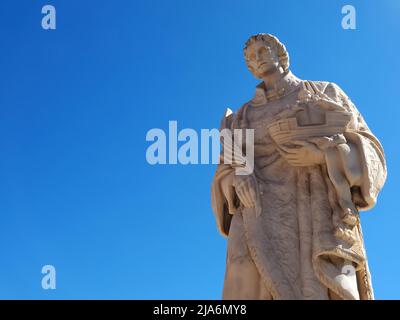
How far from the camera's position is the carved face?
918 centimetres

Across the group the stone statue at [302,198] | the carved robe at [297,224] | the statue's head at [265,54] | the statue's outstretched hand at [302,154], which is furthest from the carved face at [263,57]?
the statue's outstretched hand at [302,154]

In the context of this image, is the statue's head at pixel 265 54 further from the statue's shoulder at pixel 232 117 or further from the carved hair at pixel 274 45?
the statue's shoulder at pixel 232 117

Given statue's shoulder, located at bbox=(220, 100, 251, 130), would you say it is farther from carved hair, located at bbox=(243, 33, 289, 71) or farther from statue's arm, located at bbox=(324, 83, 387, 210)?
statue's arm, located at bbox=(324, 83, 387, 210)

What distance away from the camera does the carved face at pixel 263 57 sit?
918 centimetres

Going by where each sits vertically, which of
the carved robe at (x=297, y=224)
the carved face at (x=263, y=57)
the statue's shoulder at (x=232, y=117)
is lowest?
the carved robe at (x=297, y=224)

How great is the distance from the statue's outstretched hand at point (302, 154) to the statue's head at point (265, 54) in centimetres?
131

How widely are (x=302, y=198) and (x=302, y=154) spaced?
509mm

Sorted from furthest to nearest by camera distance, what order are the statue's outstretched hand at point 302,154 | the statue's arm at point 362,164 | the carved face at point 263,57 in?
the carved face at point 263,57
the statue's outstretched hand at point 302,154
the statue's arm at point 362,164

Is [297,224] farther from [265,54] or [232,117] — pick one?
[265,54]

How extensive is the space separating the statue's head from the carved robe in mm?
536

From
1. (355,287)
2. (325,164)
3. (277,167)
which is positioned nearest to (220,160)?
(277,167)

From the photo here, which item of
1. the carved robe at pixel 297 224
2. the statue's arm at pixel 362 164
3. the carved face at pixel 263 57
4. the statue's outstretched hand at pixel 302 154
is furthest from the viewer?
the carved face at pixel 263 57

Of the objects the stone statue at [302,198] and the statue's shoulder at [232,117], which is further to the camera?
the statue's shoulder at [232,117]

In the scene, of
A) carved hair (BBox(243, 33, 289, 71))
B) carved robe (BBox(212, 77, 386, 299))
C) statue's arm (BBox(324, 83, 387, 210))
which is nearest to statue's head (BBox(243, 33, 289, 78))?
carved hair (BBox(243, 33, 289, 71))
